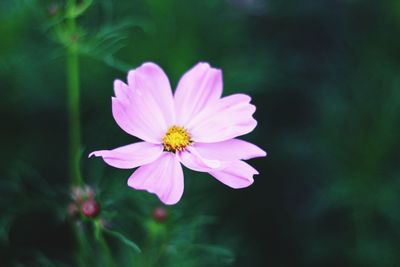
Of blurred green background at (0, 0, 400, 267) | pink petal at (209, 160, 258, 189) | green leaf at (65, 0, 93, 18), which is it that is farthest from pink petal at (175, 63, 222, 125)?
blurred green background at (0, 0, 400, 267)

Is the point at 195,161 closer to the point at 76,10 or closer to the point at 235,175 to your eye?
the point at 235,175

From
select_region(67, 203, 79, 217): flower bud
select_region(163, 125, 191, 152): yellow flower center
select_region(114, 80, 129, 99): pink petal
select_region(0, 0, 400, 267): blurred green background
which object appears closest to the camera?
select_region(114, 80, 129, 99): pink petal

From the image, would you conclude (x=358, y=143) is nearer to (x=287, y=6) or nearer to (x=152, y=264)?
(x=287, y=6)

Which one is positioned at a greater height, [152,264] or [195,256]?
[195,256]

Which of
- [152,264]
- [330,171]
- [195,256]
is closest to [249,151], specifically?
[152,264]

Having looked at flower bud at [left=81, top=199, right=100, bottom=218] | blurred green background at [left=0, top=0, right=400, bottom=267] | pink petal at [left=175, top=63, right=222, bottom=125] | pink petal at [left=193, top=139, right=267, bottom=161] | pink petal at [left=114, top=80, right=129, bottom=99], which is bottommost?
flower bud at [left=81, top=199, right=100, bottom=218]

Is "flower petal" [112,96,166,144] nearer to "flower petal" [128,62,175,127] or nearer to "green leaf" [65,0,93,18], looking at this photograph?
"flower petal" [128,62,175,127]

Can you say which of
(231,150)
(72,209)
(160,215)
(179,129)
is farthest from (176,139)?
(72,209)
